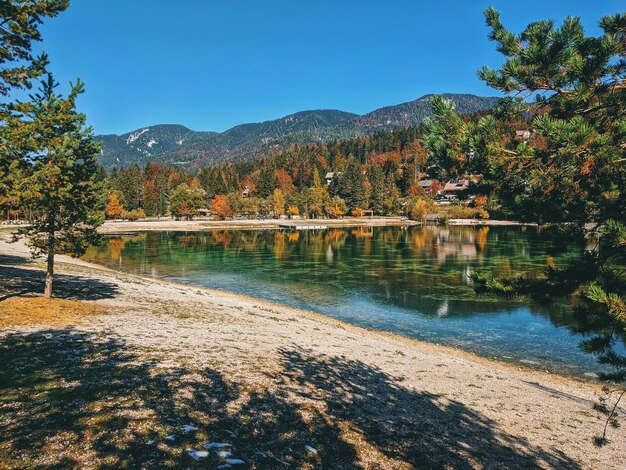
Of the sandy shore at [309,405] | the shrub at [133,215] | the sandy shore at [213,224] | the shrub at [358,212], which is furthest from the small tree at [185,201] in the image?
the sandy shore at [309,405]

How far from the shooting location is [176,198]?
137 metres

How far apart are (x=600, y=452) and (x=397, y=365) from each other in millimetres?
7018

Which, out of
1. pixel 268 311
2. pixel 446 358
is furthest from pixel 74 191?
pixel 446 358

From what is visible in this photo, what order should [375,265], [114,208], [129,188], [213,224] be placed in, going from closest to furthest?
[375,265]
[213,224]
[114,208]
[129,188]

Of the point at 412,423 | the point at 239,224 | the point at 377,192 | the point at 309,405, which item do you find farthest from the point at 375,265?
the point at 377,192

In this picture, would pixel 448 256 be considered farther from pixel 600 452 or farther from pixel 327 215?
pixel 327 215

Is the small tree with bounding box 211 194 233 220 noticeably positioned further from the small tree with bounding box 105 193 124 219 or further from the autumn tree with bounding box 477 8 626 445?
the autumn tree with bounding box 477 8 626 445

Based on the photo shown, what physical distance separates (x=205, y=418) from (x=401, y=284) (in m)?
32.4

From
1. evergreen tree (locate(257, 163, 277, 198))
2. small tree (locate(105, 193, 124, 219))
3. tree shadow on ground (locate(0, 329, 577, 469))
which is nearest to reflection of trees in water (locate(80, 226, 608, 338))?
tree shadow on ground (locate(0, 329, 577, 469))

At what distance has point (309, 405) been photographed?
391 inches

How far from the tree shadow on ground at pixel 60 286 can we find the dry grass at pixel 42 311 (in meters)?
1.36

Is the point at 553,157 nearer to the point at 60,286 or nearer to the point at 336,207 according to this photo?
the point at 60,286

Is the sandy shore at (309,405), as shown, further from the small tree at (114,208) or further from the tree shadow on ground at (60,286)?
the small tree at (114,208)

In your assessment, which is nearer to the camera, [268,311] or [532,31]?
[532,31]
